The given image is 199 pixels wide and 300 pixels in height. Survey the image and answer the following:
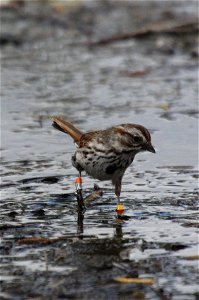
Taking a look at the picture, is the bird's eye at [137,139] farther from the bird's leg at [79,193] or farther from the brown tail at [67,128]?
the brown tail at [67,128]

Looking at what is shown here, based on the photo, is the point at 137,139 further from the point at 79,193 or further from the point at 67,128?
the point at 67,128

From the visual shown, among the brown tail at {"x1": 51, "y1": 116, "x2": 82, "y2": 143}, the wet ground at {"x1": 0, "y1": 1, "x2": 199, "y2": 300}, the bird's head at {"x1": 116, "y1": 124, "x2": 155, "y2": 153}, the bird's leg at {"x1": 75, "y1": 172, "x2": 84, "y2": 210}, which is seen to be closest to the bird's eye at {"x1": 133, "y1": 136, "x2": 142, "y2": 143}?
the bird's head at {"x1": 116, "y1": 124, "x2": 155, "y2": 153}

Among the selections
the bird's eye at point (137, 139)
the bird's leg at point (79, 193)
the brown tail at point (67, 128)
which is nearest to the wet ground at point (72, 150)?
the bird's leg at point (79, 193)

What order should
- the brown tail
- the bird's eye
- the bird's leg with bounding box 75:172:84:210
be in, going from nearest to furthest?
the bird's eye, the bird's leg with bounding box 75:172:84:210, the brown tail

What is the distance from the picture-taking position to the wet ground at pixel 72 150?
26.0ft

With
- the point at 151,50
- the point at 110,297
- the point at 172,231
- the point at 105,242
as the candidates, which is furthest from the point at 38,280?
the point at 151,50

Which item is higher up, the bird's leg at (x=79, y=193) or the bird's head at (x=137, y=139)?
the bird's head at (x=137, y=139)

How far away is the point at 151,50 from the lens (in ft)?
64.9

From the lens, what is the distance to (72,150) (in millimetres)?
13078

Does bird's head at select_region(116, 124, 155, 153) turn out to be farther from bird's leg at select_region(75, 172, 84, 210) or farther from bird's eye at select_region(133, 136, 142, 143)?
bird's leg at select_region(75, 172, 84, 210)

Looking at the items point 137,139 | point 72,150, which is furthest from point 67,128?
point 72,150

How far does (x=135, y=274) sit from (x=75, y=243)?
107cm

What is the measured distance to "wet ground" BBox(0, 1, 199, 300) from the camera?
7934mm

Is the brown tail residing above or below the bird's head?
above
